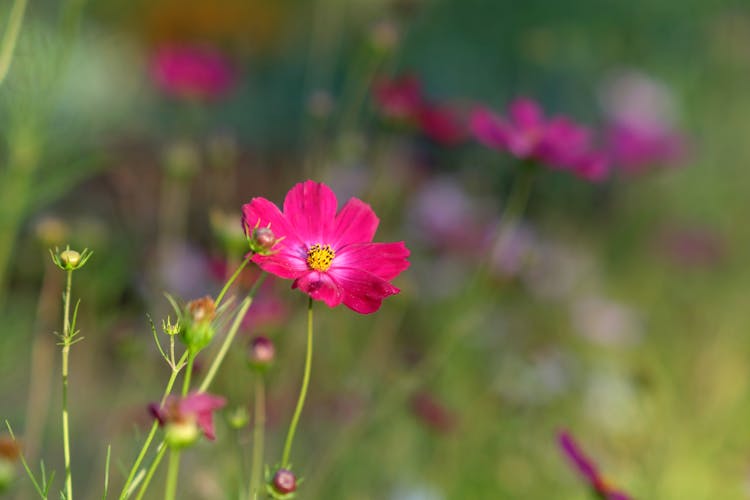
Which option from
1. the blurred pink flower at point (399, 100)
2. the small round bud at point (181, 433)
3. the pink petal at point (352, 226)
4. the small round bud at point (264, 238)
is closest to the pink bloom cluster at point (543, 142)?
the blurred pink flower at point (399, 100)

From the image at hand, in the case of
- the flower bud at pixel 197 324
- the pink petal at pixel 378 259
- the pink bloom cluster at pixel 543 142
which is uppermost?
the pink bloom cluster at pixel 543 142

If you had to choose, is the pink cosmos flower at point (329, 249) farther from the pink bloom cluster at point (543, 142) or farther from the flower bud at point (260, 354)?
the pink bloom cluster at point (543, 142)

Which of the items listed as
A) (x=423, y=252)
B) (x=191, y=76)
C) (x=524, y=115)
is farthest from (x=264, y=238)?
(x=423, y=252)

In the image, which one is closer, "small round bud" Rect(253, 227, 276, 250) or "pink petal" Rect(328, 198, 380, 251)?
"small round bud" Rect(253, 227, 276, 250)

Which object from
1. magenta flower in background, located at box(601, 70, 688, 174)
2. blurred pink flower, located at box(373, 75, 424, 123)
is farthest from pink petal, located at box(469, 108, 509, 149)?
magenta flower in background, located at box(601, 70, 688, 174)

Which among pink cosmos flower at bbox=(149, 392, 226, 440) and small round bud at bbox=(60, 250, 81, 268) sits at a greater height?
small round bud at bbox=(60, 250, 81, 268)

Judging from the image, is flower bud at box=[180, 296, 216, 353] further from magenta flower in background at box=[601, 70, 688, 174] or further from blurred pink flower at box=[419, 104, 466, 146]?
magenta flower in background at box=[601, 70, 688, 174]
